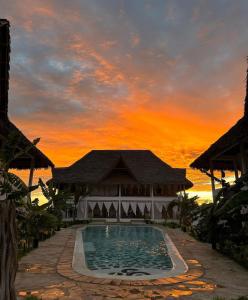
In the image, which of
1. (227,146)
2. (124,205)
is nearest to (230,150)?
(227,146)

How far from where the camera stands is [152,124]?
848 inches

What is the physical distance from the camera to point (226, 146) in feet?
48.0

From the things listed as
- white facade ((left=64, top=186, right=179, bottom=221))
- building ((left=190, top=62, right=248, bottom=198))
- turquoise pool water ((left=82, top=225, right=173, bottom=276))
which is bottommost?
turquoise pool water ((left=82, top=225, right=173, bottom=276))

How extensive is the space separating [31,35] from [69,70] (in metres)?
2.94

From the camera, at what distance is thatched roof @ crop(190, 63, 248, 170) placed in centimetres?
1283

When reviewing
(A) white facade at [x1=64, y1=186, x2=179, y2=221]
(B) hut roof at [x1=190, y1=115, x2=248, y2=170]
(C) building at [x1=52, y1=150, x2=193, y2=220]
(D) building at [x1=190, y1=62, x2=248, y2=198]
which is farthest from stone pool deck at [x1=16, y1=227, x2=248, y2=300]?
(A) white facade at [x1=64, y1=186, x2=179, y2=221]

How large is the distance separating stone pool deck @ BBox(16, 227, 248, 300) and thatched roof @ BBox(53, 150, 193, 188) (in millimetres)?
23993

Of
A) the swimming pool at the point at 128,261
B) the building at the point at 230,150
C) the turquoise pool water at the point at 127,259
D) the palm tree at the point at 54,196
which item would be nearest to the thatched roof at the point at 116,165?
the building at the point at 230,150

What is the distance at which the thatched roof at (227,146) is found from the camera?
12828 mm

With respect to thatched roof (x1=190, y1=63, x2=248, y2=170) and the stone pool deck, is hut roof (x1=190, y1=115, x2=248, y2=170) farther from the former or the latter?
the stone pool deck

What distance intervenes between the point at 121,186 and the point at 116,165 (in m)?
2.09

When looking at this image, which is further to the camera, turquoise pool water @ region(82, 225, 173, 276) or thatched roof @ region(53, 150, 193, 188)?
thatched roof @ region(53, 150, 193, 188)

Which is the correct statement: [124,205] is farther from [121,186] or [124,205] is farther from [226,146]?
[226,146]

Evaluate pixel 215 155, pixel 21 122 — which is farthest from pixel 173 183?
pixel 21 122
